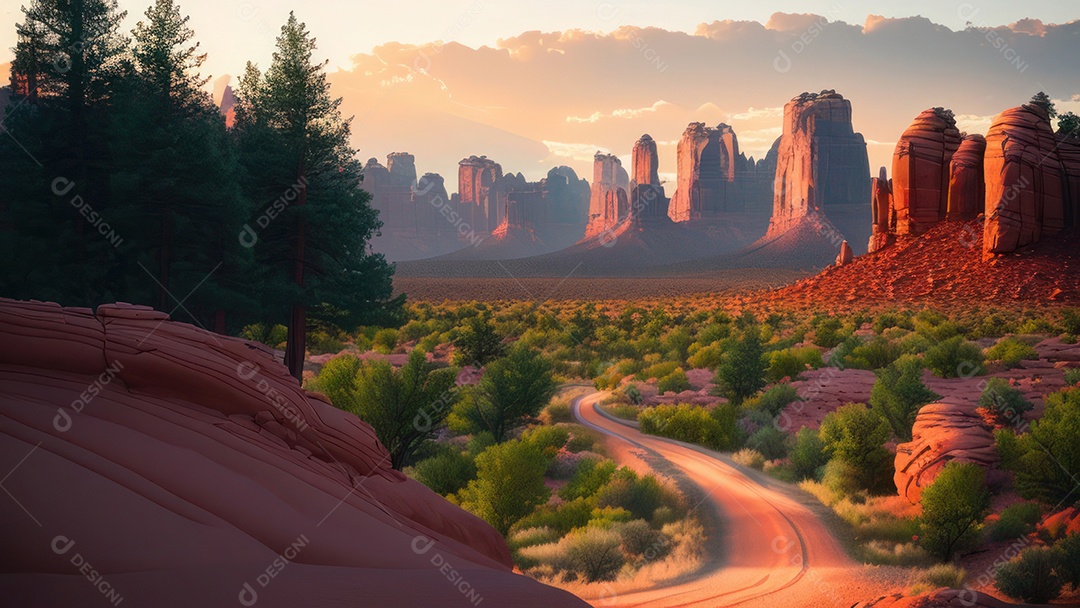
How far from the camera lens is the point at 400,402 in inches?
690

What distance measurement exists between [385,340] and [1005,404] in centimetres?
3173

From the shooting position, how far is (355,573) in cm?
506

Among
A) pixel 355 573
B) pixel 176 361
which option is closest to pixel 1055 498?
pixel 355 573

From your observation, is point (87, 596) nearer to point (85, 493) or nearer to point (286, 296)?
point (85, 493)

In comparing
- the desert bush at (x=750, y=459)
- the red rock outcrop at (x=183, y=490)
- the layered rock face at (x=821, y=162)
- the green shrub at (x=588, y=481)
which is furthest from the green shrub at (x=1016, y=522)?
the layered rock face at (x=821, y=162)

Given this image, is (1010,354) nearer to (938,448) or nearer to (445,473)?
(938,448)

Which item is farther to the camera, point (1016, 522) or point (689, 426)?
point (689, 426)

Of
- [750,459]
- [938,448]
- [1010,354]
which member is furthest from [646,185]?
[938,448]

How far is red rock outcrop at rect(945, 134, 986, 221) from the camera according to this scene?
47750 mm

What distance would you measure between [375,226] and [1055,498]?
821 inches

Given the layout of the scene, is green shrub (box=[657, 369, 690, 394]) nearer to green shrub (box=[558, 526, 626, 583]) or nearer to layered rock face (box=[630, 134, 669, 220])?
green shrub (box=[558, 526, 626, 583])

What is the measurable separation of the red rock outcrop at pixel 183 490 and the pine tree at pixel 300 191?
15.9 metres

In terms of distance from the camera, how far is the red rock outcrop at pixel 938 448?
14.8 meters

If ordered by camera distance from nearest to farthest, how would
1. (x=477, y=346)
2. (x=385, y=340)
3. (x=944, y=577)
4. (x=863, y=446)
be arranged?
(x=944, y=577)
(x=863, y=446)
(x=477, y=346)
(x=385, y=340)
